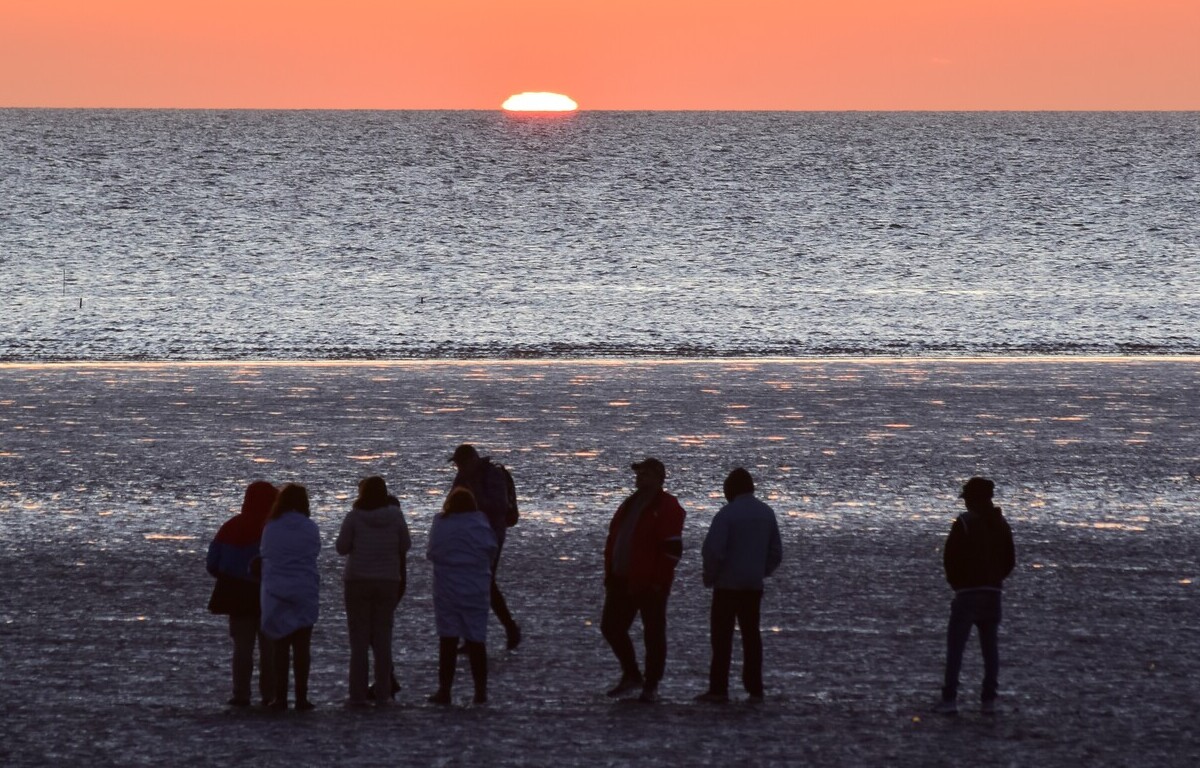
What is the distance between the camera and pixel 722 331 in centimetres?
6231

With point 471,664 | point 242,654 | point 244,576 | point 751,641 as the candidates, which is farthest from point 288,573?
point 751,641

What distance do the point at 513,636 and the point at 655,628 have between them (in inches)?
84.8

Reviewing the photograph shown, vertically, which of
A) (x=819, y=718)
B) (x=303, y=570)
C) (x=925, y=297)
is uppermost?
(x=925, y=297)

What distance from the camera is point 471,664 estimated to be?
1361 cm

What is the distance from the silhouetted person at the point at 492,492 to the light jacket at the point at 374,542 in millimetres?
1619

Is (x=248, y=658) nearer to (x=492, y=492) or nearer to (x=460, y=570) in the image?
(x=460, y=570)

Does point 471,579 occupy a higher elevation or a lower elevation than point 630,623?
higher

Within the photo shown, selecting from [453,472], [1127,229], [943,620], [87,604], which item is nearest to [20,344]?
[453,472]

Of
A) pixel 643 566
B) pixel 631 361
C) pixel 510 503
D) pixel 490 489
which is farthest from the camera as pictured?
pixel 631 361

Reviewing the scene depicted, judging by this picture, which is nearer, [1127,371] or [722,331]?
[1127,371]

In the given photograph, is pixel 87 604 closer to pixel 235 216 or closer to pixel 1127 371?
pixel 1127 371

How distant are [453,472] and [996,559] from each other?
14.6 meters

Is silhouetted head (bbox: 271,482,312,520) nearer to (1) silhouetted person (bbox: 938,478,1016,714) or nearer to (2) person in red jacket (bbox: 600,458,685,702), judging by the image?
(2) person in red jacket (bbox: 600,458,685,702)

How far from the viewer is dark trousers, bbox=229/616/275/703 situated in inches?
533
